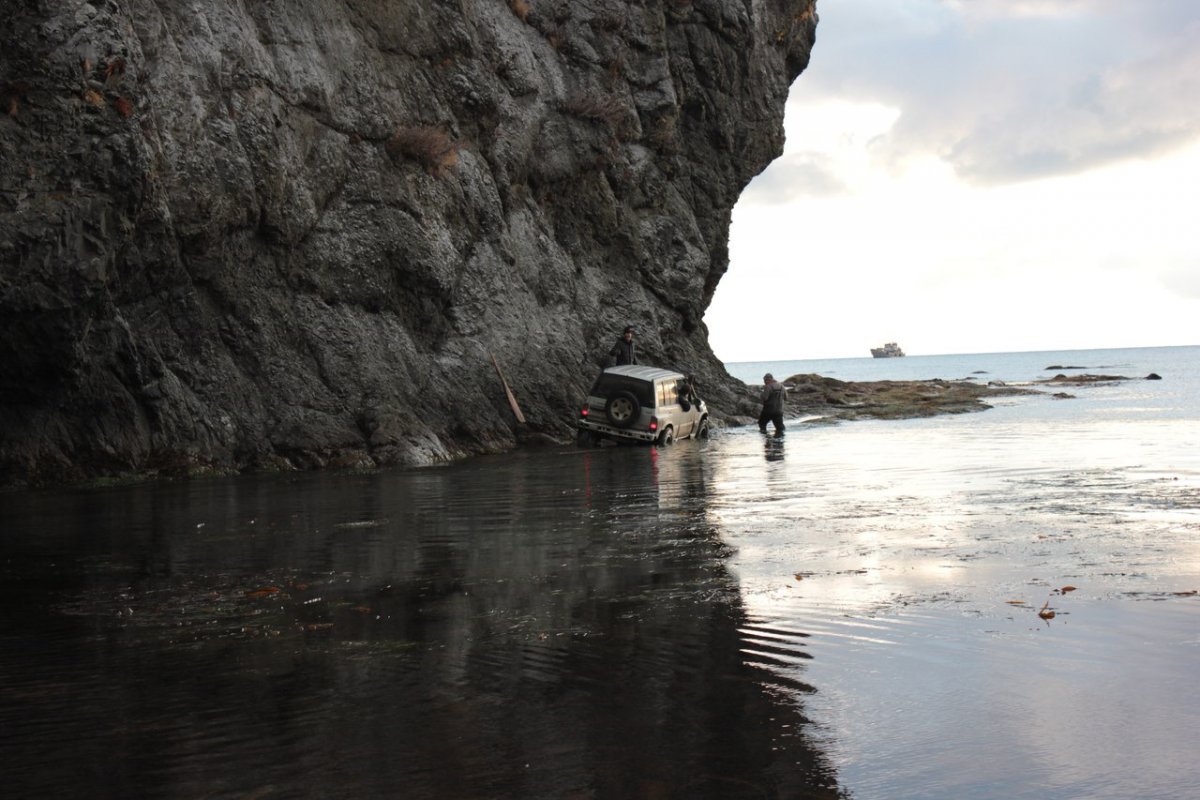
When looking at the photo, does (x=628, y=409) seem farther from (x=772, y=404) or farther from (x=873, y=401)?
(x=873, y=401)

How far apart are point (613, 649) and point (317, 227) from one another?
1995cm

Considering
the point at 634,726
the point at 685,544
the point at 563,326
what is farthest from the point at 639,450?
the point at 634,726

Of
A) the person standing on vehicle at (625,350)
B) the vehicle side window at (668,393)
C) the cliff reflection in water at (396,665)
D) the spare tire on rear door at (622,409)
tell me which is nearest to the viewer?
the cliff reflection in water at (396,665)

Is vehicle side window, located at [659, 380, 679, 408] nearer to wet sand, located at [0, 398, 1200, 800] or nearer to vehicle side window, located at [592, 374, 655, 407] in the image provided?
vehicle side window, located at [592, 374, 655, 407]

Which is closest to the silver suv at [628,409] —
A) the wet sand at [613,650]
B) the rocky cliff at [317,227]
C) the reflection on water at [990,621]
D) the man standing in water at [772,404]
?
the rocky cliff at [317,227]

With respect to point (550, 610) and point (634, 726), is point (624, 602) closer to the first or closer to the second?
point (550, 610)

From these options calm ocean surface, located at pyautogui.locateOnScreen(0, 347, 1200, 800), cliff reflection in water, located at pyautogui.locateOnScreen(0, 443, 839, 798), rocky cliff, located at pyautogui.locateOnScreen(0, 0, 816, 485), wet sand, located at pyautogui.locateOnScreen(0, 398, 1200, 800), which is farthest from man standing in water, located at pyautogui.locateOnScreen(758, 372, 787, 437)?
cliff reflection in water, located at pyautogui.locateOnScreen(0, 443, 839, 798)

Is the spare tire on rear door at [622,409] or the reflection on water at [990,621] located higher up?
the spare tire on rear door at [622,409]

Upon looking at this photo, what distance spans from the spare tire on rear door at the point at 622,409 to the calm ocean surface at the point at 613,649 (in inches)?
500

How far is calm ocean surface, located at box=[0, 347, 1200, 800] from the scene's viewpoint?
469 cm

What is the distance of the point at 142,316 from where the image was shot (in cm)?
2133

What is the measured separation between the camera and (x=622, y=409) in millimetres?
27453

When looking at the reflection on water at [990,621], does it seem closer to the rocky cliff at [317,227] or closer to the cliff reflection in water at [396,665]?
the cliff reflection in water at [396,665]

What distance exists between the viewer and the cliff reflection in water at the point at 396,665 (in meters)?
4.68
